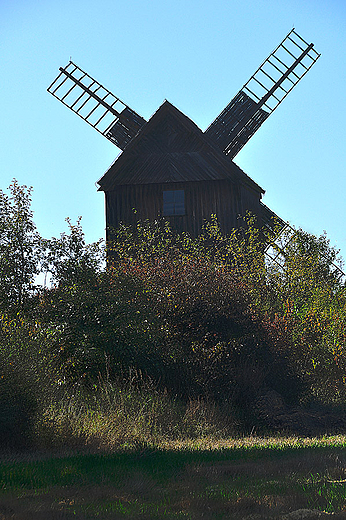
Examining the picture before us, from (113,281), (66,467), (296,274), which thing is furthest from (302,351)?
(66,467)

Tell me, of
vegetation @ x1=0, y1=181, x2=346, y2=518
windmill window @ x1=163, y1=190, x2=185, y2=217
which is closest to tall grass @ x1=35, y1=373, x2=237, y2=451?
vegetation @ x1=0, y1=181, x2=346, y2=518

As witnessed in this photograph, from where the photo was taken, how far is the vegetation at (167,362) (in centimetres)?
714

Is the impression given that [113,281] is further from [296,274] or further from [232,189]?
[232,189]

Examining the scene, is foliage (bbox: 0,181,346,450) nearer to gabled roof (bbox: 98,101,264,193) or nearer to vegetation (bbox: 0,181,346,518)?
vegetation (bbox: 0,181,346,518)

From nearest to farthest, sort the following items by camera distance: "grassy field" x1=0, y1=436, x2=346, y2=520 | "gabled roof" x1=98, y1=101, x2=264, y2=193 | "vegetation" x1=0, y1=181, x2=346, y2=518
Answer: "grassy field" x1=0, y1=436, x2=346, y2=520, "vegetation" x1=0, y1=181, x2=346, y2=518, "gabled roof" x1=98, y1=101, x2=264, y2=193

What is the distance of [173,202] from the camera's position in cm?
2267

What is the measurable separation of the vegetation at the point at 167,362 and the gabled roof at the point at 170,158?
5.24 metres

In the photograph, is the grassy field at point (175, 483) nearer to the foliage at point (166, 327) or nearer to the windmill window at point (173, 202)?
the foliage at point (166, 327)

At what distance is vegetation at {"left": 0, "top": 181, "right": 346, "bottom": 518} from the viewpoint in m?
7.14

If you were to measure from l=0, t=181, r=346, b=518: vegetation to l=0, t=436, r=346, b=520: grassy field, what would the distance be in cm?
4

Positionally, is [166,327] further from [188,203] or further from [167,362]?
[188,203]

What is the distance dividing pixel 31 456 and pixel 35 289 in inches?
319

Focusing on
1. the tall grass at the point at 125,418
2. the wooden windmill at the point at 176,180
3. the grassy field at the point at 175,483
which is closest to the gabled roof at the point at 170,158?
the wooden windmill at the point at 176,180

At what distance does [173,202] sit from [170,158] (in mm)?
1838
